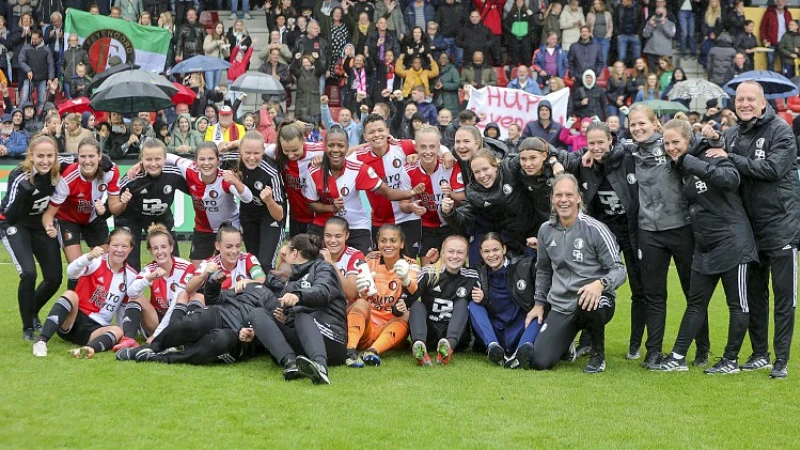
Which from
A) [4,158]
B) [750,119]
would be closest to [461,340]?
[750,119]

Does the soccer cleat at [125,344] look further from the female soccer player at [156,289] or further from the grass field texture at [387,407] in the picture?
the grass field texture at [387,407]

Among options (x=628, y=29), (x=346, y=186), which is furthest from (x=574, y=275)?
(x=628, y=29)

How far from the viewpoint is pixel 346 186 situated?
9484mm

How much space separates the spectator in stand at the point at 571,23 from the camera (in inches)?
853

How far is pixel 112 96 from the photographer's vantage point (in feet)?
52.9

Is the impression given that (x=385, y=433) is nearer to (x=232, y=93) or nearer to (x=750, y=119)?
(x=750, y=119)

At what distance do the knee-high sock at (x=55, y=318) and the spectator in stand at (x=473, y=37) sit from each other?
45.8ft

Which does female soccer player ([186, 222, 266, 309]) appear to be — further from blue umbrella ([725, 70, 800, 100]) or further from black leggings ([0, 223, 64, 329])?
blue umbrella ([725, 70, 800, 100])

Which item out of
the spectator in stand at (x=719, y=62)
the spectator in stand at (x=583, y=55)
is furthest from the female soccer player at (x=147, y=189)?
the spectator in stand at (x=719, y=62)

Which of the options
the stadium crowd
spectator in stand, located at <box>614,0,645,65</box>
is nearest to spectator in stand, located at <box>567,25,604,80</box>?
spectator in stand, located at <box>614,0,645,65</box>

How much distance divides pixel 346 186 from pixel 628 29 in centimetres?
1398

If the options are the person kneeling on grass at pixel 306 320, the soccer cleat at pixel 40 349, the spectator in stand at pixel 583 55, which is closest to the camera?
the person kneeling on grass at pixel 306 320

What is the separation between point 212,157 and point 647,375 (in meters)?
4.30

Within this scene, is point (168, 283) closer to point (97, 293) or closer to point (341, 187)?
point (97, 293)
